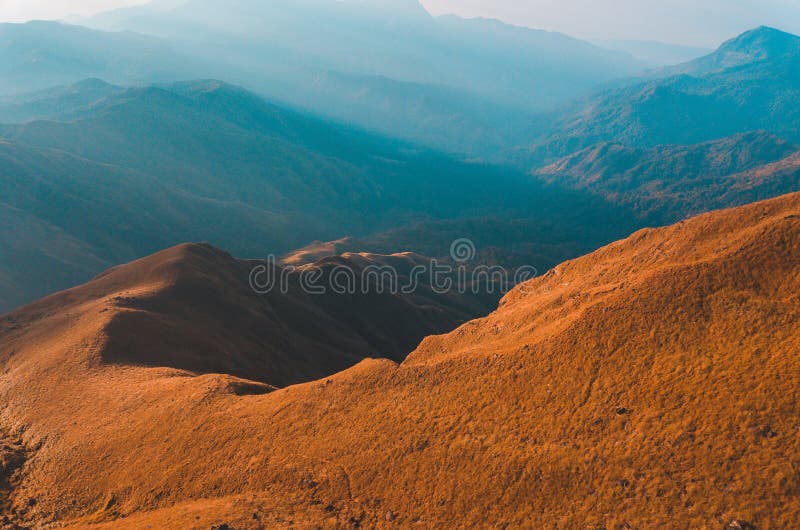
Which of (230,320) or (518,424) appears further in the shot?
(230,320)

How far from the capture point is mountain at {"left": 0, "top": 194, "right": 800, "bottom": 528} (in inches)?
1142

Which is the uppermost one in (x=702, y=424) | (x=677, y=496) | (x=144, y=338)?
(x=702, y=424)

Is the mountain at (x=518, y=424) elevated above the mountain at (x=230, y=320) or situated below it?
above

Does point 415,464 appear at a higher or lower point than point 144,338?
higher

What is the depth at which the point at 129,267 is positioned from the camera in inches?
3871

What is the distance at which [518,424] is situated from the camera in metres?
35.5

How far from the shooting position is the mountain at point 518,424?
2900cm

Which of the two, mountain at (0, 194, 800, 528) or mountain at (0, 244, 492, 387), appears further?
mountain at (0, 244, 492, 387)

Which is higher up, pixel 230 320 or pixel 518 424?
pixel 518 424

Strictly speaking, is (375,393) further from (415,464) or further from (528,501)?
(528,501)

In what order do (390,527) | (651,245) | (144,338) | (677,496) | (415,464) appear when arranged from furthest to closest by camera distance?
1. (144,338)
2. (651,245)
3. (415,464)
4. (390,527)
5. (677,496)

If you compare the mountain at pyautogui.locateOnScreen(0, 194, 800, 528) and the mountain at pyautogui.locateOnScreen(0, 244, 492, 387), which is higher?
the mountain at pyautogui.locateOnScreen(0, 194, 800, 528)

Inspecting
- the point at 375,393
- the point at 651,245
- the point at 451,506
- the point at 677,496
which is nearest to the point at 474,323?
the point at 375,393

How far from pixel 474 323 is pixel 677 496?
89.8 feet
